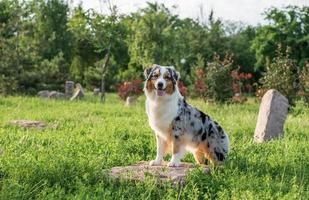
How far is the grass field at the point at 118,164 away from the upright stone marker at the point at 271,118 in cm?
26

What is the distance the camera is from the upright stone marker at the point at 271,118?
10.3 m

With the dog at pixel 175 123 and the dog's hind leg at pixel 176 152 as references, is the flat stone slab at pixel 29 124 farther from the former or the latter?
the dog's hind leg at pixel 176 152

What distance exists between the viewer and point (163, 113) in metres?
6.87

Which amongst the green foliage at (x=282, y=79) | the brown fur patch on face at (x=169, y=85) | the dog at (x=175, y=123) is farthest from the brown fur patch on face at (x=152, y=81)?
the green foliage at (x=282, y=79)

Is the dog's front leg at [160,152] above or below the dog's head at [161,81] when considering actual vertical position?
below

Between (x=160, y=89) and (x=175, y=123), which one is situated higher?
(x=160, y=89)

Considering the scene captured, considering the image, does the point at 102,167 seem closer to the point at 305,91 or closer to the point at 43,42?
the point at 305,91

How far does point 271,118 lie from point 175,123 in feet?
13.5

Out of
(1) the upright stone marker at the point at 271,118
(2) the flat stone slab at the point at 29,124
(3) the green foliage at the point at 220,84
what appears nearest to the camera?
(1) the upright stone marker at the point at 271,118

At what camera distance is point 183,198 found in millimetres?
5750

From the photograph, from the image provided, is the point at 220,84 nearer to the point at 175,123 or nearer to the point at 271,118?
the point at 271,118

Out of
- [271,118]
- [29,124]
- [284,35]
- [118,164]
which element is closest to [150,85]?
[118,164]

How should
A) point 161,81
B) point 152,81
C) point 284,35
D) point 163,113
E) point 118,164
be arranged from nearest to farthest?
1. point 161,81
2. point 152,81
3. point 163,113
4. point 118,164
5. point 284,35

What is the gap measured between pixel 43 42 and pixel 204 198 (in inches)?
1181
